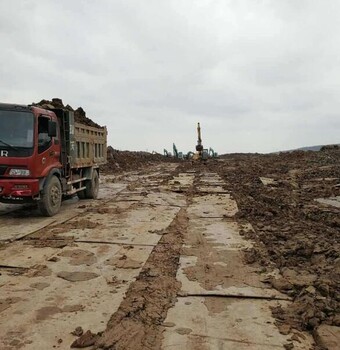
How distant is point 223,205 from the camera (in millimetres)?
11609

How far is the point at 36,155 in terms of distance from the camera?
29.6 feet

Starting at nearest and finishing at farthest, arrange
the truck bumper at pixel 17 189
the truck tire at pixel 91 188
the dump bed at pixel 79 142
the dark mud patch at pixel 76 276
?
the dark mud patch at pixel 76 276 < the truck bumper at pixel 17 189 < the dump bed at pixel 79 142 < the truck tire at pixel 91 188

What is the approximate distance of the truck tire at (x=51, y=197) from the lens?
31.0 feet

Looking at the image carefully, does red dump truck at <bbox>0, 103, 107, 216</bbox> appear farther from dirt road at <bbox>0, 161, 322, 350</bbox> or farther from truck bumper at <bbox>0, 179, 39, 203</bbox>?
dirt road at <bbox>0, 161, 322, 350</bbox>

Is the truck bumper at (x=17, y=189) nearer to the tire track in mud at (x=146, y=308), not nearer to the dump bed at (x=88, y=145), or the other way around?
the dump bed at (x=88, y=145)

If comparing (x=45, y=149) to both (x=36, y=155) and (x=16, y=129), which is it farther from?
(x=16, y=129)

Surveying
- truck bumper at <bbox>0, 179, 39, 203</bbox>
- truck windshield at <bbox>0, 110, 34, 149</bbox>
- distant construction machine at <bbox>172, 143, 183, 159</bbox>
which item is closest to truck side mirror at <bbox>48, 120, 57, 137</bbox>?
truck windshield at <bbox>0, 110, 34, 149</bbox>

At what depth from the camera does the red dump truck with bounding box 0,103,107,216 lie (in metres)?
8.83

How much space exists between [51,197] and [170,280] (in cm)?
544

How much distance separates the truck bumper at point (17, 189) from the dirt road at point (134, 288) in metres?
0.56

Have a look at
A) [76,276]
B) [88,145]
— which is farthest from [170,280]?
[88,145]

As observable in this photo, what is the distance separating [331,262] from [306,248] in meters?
0.70

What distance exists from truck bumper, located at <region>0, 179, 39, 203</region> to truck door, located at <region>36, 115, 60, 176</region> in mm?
401

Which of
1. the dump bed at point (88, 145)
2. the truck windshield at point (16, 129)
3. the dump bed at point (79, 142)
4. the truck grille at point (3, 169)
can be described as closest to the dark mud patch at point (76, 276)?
the truck grille at point (3, 169)
